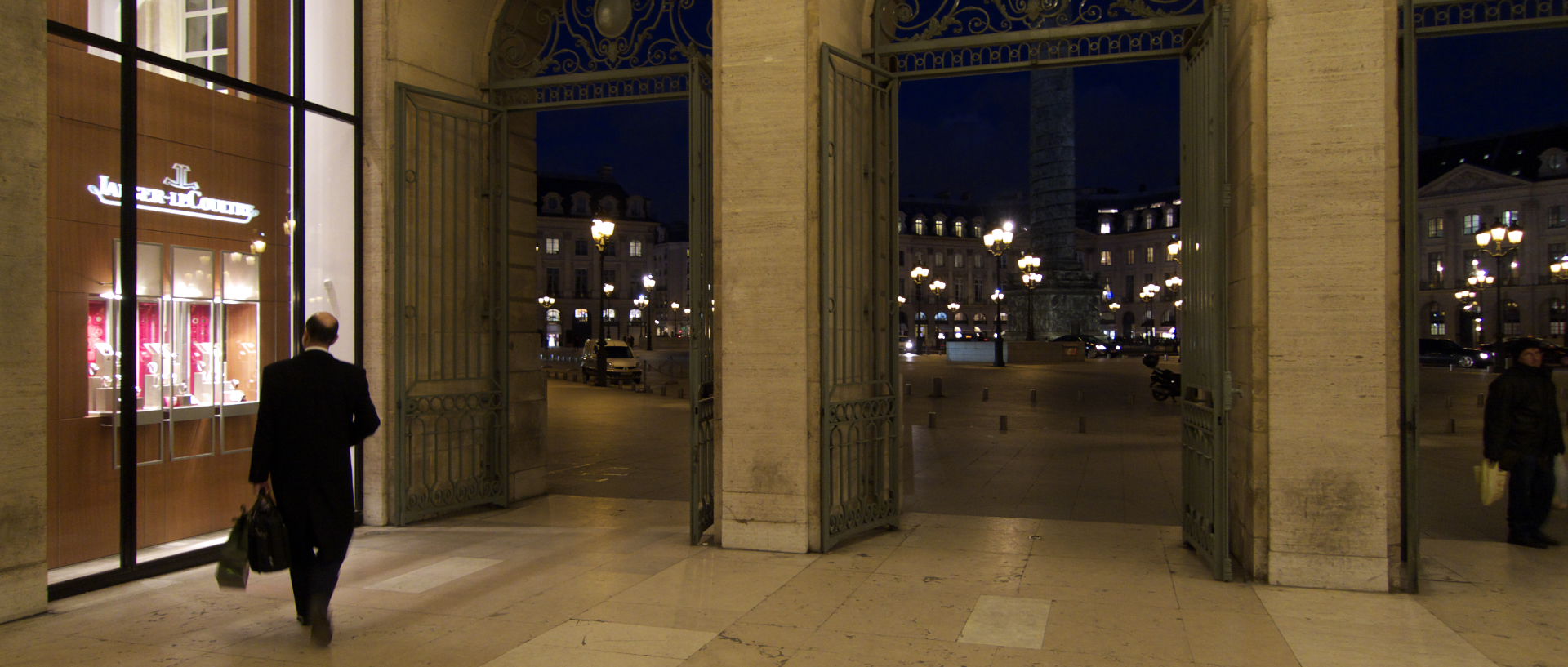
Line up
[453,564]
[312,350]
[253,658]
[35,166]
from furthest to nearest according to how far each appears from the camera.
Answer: [453,564] < [35,166] < [312,350] < [253,658]

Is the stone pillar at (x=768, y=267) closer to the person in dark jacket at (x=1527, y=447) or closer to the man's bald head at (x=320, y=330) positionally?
the man's bald head at (x=320, y=330)

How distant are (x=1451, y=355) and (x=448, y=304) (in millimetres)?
48990

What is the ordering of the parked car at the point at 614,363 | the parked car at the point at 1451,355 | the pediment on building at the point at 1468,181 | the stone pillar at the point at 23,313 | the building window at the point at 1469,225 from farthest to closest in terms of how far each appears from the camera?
1. the building window at the point at 1469,225
2. the pediment on building at the point at 1468,181
3. the parked car at the point at 1451,355
4. the parked car at the point at 614,363
5. the stone pillar at the point at 23,313

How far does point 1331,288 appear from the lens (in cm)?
607

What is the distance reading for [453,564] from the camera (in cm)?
686

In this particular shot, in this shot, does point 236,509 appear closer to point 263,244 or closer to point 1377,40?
point 263,244

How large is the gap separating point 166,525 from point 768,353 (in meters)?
4.56

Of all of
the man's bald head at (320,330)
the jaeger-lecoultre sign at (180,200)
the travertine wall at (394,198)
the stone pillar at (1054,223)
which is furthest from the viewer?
the stone pillar at (1054,223)

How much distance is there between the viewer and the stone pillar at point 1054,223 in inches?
1826

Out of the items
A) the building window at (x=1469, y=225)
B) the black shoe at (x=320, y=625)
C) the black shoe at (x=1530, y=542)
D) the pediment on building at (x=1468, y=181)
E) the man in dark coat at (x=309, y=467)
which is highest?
the pediment on building at (x=1468, y=181)

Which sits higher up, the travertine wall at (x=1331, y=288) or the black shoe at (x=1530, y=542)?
the travertine wall at (x=1331, y=288)

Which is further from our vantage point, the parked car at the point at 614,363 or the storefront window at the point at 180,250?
the parked car at the point at 614,363

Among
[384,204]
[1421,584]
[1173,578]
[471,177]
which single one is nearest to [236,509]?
[384,204]

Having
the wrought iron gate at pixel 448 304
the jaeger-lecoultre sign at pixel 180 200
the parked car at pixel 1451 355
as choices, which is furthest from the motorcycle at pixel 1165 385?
the parked car at pixel 1451 355
